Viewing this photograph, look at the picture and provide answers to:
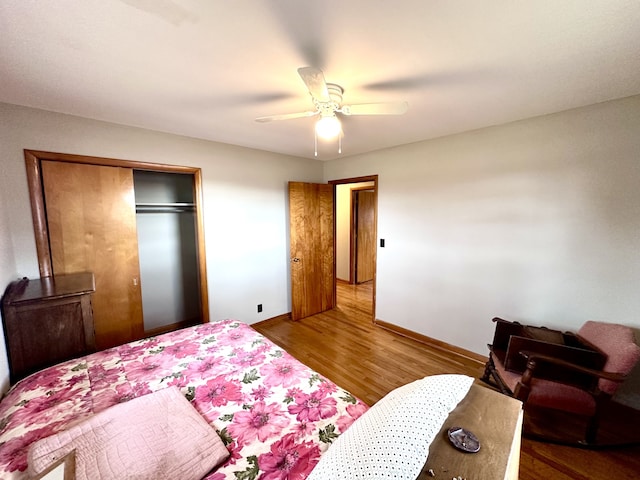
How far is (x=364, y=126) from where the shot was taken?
2.38 meters

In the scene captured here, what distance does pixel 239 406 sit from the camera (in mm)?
1184

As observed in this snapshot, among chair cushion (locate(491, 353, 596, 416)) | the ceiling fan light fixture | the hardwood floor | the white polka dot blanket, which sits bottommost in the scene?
the hardwood floor

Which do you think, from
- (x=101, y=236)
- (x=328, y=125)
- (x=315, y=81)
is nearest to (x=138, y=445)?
(x=315, y=81)

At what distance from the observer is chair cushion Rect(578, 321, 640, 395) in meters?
1.49

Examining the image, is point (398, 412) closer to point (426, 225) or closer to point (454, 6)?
point (454, 6)

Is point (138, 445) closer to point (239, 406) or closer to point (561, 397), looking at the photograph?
point (239, 406)

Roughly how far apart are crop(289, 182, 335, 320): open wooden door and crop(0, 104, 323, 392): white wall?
191 millimetres

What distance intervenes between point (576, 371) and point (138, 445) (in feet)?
7.88

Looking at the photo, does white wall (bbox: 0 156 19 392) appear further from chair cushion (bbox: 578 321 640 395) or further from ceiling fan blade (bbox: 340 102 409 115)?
chair cushion (bbox: 578 321 640 395)

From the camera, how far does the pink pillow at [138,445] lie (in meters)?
0.84

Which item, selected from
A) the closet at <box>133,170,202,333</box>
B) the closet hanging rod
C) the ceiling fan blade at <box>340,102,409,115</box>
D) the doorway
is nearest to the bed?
the ceiling fan blade at <box>340,102,409,115</box>

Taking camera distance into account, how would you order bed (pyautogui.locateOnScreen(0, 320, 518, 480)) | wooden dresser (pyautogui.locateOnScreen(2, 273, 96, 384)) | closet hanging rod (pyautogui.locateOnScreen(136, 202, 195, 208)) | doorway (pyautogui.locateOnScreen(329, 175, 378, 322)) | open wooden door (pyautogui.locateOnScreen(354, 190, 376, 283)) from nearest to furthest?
1. bed (pyautogui.locateOnScreen(0, 320, 518, 480))
2. wooden dresser (pyautogui.locateOnScreen(2, 273, 96, 384))
3. closet hanging rod (pyautogui.locateOnScreen(136, 202, 195, 208))
4. doorway (pyautogui.locateOnScreen(329, 175, 378, 322))
5. open wooden door (pyautogui.locateOnScreen(354, 190, 376, 283))

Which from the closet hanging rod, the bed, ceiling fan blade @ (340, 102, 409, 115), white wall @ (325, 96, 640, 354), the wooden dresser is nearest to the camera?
the bed

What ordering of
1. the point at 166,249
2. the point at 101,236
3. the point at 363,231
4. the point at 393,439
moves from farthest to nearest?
1. the point at 363,231
2. the point at 166,249
3. the point at 101,236
4. the point at 393,439
